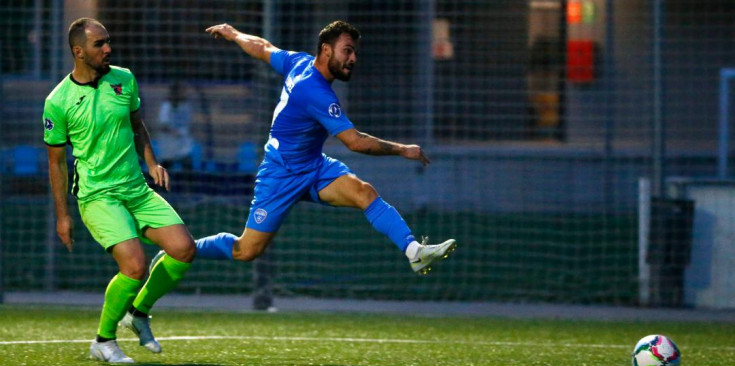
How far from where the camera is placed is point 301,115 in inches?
295

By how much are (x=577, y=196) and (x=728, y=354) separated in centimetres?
788

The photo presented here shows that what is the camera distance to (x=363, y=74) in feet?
58.6

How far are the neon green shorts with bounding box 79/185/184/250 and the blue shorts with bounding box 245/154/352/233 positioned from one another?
0.73 m

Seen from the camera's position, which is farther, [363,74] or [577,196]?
[363,74]

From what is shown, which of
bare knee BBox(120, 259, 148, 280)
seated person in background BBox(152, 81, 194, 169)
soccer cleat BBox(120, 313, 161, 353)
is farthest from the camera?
seated person in background BBox(152, 81, 194, 169)

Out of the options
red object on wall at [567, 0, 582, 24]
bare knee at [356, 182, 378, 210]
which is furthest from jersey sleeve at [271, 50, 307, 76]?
red object on wall at [567, 0, 582, 24]

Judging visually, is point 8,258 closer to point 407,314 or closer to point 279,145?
point 407,314

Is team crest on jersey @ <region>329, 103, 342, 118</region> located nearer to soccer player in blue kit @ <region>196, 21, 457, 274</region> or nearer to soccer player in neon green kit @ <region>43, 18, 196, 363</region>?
soccer player in blue kit @ <region>196, 21, 457, 274</region>

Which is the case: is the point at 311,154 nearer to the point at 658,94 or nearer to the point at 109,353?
the point at 109,353

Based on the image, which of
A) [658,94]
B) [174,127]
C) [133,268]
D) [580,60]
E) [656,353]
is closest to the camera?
[656,353]

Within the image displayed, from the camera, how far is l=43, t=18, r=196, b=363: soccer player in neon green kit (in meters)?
6.83

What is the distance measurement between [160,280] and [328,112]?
137 cm

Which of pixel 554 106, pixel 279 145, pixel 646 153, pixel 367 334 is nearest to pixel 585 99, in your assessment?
pixel 554 106

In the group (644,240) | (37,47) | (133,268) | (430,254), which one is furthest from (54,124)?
(37,47)
